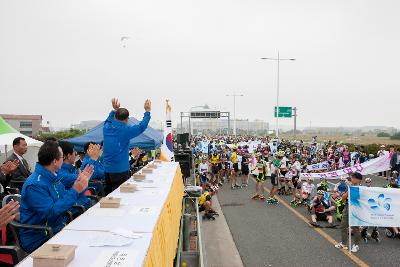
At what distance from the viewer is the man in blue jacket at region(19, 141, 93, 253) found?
3.49 m

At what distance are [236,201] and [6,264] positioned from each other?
12.1 meters

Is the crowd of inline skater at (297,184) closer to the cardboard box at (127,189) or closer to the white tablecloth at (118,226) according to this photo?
the cardboard box at (127,189)

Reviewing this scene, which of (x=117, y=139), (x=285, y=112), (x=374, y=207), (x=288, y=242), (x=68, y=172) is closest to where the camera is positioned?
(x=68, y=172)

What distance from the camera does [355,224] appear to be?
8555 mm

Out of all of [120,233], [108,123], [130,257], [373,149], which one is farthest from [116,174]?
[373,149]

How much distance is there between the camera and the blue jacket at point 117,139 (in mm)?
5938

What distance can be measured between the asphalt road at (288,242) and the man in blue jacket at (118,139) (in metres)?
3.56

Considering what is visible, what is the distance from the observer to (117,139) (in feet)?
19.6

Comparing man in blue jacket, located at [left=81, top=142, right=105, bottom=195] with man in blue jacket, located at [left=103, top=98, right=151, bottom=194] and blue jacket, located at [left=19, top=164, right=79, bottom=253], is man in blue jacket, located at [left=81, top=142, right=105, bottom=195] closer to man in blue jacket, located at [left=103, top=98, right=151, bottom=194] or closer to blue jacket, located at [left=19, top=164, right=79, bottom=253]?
man in blue jacket, located at [left=103, top=98, right=151, bottom=194]

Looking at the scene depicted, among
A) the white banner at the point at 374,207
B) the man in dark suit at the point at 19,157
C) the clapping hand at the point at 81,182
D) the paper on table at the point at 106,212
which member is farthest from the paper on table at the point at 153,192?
the white banner at the point at 374,207

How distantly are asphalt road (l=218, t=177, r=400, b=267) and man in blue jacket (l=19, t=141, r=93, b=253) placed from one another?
16.9ft

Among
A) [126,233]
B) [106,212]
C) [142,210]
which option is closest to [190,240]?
[142,210]

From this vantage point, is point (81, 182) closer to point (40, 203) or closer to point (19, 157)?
point (40, 203)

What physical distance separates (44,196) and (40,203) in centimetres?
8
